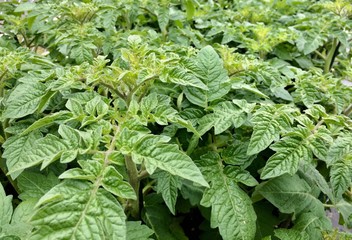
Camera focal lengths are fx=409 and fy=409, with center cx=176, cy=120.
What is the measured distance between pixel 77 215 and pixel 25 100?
508mm

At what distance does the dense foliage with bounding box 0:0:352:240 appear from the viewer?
0.84 metres

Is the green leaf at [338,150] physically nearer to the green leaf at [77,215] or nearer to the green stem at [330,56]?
the green leaf at [77,215]

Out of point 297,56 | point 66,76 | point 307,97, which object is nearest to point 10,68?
point 66,76

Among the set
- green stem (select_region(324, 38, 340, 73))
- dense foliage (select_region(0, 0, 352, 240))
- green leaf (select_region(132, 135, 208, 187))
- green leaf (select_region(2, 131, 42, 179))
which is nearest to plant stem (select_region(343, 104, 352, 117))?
dense foliage (select_region(0, 0, 352, 240))

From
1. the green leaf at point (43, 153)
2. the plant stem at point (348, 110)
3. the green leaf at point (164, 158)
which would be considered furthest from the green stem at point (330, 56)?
the green leaf at point (43, 153)

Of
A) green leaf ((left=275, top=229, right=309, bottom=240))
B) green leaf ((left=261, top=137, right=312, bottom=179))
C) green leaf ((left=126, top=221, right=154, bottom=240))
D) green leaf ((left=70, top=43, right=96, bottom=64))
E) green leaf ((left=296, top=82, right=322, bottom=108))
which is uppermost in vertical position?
green leaf ((left=70, top=43, right=96, bottom=64))

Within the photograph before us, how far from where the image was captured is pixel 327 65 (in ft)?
6.50

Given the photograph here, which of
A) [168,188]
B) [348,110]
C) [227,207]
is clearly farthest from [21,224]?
[348,110]

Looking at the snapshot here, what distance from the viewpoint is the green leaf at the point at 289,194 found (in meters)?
1.14

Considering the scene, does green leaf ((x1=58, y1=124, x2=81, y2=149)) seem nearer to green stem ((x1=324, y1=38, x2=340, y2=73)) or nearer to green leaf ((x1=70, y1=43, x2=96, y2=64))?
green leaf ((x1=70, y1=43, x2=96, y2=64))

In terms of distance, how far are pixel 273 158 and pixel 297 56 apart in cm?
117

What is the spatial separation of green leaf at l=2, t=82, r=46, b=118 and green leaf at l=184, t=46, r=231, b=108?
42 centimetres

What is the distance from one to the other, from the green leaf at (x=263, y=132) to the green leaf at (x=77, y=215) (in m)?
0.37

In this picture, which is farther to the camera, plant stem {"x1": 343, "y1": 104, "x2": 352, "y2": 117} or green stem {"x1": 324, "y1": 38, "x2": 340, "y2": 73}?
green stem {"x1": 324, "y1": 38, "x2": 340, "y2": 73}
